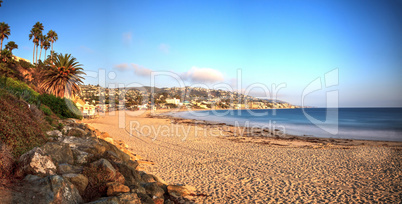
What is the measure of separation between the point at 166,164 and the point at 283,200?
5.90 metres

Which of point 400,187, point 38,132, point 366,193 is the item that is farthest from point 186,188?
point 400,187

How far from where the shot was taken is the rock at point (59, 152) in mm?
5054

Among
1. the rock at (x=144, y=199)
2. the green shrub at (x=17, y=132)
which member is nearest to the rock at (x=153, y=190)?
the rock at (x=144, y=199)

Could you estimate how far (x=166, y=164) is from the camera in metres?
10.7

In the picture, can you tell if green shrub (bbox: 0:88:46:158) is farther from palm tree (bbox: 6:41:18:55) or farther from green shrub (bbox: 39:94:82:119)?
palm tree (bbox: 6:41:18:55)

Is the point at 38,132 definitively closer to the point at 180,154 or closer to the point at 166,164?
the point at 166,164

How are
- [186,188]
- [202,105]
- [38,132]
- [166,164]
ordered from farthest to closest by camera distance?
[202,105] → [166,164] → [186,188] → [38,132]

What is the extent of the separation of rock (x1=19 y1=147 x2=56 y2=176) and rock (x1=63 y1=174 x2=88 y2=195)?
35 cm

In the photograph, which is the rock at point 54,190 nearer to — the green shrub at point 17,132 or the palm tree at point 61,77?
the green shrub at point 17,132

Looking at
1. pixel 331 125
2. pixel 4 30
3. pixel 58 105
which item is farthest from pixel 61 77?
pixel 331 125

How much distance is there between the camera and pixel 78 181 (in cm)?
438

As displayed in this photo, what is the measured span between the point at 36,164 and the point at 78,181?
0.84m

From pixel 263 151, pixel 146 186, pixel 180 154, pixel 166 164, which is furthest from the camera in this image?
pixel 263 151

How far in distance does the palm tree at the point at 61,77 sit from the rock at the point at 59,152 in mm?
19113
